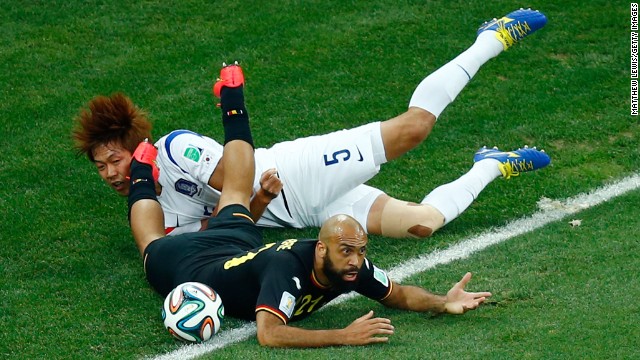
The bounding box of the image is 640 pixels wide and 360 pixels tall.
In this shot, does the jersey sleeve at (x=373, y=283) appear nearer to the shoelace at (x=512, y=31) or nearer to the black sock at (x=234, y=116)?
the black sock at (x=234, y=116)

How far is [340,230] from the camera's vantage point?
6.09 metres

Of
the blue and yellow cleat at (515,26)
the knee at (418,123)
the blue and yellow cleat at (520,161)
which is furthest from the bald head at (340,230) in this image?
the blue and yellow cleat at (515,26)

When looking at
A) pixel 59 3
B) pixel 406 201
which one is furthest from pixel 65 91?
pixel 406 201

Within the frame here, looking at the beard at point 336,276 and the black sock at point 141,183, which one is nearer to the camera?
the beard at point 336,276

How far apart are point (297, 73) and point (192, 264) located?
364cm

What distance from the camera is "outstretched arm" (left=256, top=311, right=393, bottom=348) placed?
19.7ft

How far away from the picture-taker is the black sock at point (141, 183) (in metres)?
7.63

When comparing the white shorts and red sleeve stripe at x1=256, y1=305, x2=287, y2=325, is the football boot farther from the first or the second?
red sleeve stripe at x1=256, y1=305, x2=287, y2=325

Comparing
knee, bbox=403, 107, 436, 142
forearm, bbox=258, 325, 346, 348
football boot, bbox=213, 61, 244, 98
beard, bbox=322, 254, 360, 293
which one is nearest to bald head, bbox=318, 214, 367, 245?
beard, bbox=322, 254, 360, 293

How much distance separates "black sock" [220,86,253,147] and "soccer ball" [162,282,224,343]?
156 centimetres

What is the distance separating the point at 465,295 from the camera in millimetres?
6527

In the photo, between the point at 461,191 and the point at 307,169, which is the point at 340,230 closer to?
the point at 307,169

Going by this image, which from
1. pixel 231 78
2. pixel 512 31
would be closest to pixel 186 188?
pixel 231 78

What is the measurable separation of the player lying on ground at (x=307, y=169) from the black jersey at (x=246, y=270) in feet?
1.84
